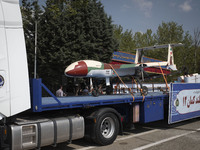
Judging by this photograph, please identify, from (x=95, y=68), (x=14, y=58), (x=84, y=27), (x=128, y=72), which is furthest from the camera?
(x=84, y=27)

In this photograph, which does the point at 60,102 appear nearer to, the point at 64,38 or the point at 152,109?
the point at 152,109

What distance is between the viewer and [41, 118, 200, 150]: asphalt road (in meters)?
6.41

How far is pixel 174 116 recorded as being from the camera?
8320mm

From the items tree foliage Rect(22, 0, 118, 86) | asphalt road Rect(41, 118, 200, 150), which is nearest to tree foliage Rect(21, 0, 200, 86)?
tree foliage Rect(22, 0, 118, 86)

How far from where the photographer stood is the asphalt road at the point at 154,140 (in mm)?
6406

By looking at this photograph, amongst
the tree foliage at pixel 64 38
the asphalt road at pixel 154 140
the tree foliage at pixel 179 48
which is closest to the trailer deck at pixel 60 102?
the asphalt road at pixel 154 140

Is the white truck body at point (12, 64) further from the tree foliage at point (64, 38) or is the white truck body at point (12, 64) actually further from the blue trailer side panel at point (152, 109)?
the tree foliage at point (64, 38)

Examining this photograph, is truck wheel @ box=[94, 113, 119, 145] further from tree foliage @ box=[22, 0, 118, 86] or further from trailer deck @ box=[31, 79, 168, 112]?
tree foliage @ box=[22, 0, 118, 86]

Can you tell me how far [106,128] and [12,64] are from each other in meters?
3.48

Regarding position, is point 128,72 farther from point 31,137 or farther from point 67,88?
point 67,88

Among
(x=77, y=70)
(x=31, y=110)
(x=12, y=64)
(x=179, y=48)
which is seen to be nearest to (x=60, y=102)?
(x=31, y=110)

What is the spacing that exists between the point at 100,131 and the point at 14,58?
3.18 m

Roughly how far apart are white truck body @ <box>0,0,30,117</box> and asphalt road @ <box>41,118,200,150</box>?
7.49ft

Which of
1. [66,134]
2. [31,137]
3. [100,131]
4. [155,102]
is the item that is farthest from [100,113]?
[155,102]
